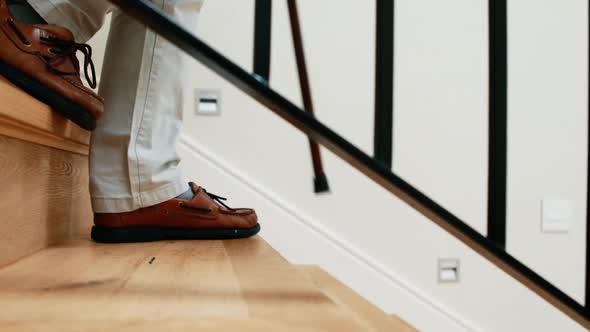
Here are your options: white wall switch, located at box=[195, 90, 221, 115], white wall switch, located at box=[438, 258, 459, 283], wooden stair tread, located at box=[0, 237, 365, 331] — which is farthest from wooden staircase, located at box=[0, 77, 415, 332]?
white wall switch, located at box=[438, 258, 459, 283]

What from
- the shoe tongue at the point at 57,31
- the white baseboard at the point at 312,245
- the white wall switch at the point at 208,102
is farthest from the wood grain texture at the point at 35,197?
the white wall switch at the point at 208,102

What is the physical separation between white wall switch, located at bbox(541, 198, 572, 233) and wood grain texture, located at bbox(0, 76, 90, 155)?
1.40 meters

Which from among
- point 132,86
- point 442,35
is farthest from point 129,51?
point 442,35

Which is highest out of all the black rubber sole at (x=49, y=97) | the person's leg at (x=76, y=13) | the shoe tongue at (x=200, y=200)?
Answer: the person's leg at (x=76, y=13)

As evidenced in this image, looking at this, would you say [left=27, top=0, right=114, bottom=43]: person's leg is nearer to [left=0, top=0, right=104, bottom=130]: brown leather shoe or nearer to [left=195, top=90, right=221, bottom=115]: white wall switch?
→ [left=0, top=0, right=104, bottom=130]: brown leather shoe

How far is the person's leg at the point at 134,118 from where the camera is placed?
68cm

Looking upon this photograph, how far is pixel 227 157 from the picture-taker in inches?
50.1

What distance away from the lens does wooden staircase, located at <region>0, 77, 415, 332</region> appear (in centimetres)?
30

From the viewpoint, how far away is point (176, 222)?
718 millimetres

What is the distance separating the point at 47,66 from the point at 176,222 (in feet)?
0.99

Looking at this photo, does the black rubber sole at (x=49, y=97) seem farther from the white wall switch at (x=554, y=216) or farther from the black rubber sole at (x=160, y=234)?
the white wall switch at (x=554, y=216)

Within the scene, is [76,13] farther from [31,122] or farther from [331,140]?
[331,140]

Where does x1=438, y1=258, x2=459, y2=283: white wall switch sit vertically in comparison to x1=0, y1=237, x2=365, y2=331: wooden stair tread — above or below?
below

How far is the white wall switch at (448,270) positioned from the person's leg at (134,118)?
0.98 metres
